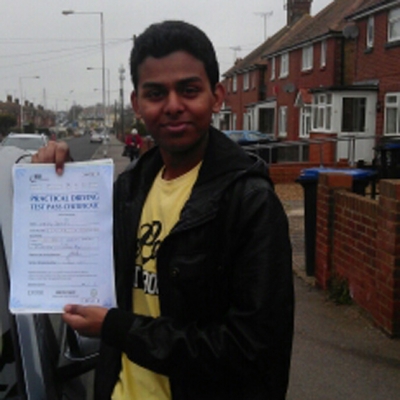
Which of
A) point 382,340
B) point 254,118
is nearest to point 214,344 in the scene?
point 382,340

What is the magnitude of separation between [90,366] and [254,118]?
40.3 m

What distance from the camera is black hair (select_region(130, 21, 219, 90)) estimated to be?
1681 millimetres

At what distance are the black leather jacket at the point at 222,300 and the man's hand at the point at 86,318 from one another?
29mm

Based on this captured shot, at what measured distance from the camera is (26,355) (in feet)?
6.45

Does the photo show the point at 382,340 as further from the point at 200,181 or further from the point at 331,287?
the point at 200,181

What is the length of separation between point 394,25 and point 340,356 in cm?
2022

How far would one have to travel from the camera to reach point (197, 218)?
1.59 m

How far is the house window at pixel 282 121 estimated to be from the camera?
3618 centimetres

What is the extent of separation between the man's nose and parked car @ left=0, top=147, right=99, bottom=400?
0.58 metres

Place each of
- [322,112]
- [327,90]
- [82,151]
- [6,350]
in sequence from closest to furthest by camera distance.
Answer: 1. [6,350]
2. [327,90]
3. [322,112]
4. [82,151]

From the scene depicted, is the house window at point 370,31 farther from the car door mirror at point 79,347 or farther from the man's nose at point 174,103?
the man's nose at point 174,103

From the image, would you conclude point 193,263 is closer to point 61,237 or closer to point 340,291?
point 61,237

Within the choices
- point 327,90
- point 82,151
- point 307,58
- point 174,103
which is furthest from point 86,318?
point 82,151

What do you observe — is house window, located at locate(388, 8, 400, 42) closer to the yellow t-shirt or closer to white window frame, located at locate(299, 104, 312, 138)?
white window frame, located at locate(299, 104, 312, 138)
